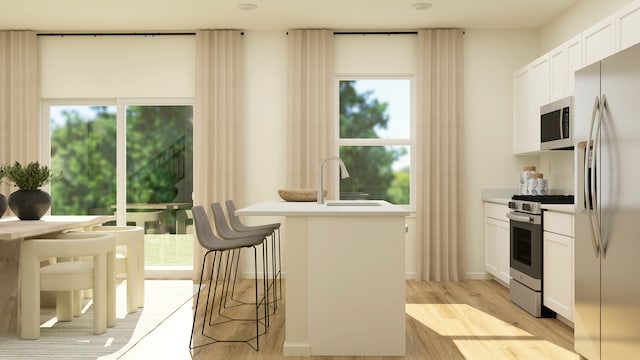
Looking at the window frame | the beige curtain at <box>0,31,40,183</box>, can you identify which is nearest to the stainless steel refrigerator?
the window frame

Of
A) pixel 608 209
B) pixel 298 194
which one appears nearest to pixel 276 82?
pixel 298 194

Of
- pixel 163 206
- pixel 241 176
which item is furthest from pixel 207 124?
pixel 163 206

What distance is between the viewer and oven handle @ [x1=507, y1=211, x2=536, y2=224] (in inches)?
176

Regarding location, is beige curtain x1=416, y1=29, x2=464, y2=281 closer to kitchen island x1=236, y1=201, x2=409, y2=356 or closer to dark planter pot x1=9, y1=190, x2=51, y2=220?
kitchen island x1=236, y1=201, x2=409, y2=356

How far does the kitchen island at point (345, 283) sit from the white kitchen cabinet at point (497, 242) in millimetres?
2295

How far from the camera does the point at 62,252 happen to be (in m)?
3.69

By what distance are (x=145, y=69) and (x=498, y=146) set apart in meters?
3.97

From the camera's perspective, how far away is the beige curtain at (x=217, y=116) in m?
6.06

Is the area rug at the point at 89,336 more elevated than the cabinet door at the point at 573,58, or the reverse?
the cabinet door at the point at 573,58

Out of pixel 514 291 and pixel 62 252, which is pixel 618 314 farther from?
pixel 62 252

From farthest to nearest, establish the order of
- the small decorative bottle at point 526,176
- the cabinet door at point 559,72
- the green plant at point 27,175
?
the small decorative bottle at point 526,176 → the cabinet door at point 559,72 → the green plant at point 27,175

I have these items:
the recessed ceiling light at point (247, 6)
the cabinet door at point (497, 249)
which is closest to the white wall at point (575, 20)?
the cabinet door at point (497, 249)

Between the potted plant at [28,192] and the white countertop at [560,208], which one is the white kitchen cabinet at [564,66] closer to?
the white countertop at [560,208]

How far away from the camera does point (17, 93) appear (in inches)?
241
